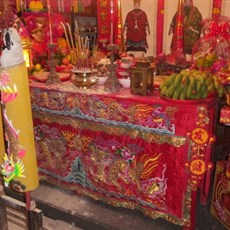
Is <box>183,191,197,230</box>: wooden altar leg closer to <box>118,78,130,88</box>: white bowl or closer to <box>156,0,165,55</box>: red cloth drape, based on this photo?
<box>118,78,130,88</box>: white bowl

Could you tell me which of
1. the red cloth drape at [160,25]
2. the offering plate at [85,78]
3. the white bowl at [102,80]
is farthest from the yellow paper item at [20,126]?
the red cloth drape at [160,25]

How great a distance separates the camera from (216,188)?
1.83 metres

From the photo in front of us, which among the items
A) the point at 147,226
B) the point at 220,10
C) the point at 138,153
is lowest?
the point at 147,226

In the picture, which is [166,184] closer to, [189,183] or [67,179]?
[189,183]

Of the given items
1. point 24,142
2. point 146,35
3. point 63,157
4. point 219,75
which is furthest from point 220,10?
point 24,142

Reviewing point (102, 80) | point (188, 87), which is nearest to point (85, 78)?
point (102, 80)

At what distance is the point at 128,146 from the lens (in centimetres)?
175

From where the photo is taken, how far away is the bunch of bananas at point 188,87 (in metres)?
1.53

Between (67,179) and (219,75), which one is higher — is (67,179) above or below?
below

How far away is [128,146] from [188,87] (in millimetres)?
504

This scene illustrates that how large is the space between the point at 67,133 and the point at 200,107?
931 mm

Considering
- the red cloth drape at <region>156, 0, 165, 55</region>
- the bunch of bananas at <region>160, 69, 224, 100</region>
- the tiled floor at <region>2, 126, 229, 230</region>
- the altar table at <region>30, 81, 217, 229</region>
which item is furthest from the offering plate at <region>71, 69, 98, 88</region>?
the red cloth drape at <region>156, 0, 165, 55</region>

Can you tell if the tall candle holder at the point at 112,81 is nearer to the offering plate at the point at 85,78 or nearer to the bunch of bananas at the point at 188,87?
the offering plate at the point at 85,78

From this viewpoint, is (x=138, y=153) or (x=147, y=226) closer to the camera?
(x=138, y=153)
